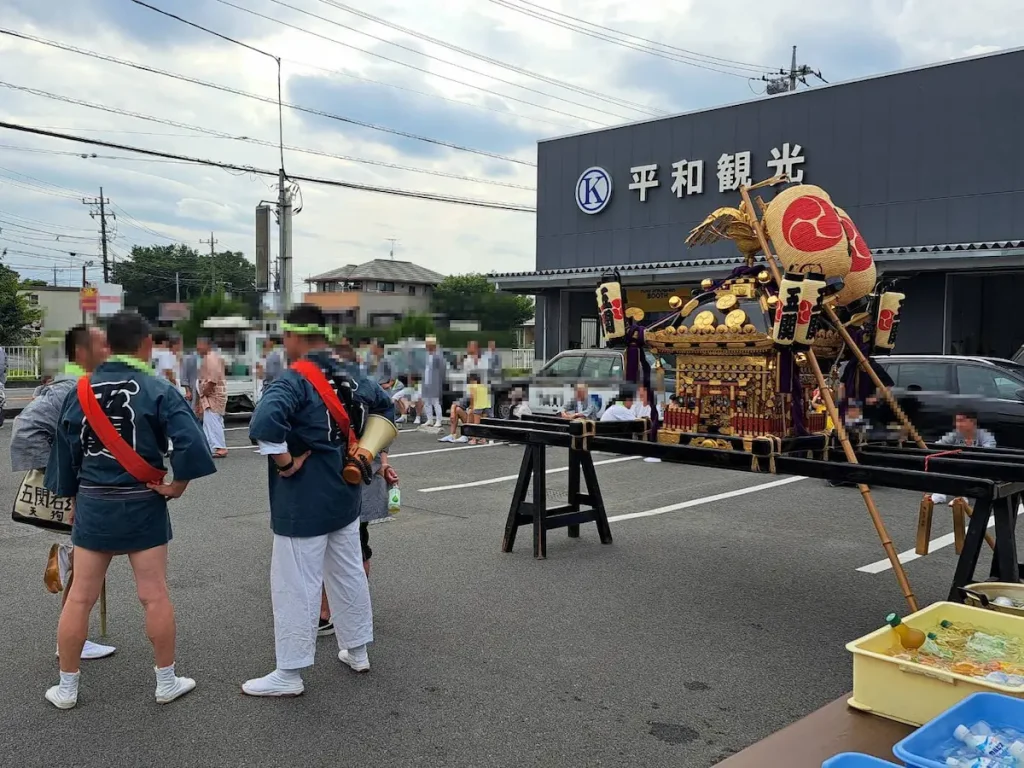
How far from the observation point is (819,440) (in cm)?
545

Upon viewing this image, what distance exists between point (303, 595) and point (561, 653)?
1.40 metres

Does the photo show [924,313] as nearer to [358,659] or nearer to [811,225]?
[811,225]

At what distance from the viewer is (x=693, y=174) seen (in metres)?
18.5

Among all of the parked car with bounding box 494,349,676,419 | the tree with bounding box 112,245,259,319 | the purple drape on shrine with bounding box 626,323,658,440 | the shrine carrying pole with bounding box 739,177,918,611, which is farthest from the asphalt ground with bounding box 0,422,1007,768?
the tree with bounding box 112,245,259,319

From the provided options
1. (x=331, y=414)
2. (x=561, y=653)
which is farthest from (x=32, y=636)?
(x=561, y=653)

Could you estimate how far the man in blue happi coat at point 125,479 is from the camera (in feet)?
12.3

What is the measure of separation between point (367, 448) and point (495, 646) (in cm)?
131

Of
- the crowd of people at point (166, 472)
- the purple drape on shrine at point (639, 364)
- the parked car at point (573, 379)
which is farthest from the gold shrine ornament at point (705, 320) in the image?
the parked car at point (573, 379)

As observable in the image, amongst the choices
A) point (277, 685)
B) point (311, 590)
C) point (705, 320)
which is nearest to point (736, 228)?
point (705, 320)

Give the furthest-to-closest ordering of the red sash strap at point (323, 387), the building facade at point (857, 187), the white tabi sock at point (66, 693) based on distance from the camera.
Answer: the building facade at point (857, 187), the red sash strap at point (323, 387), the white tabi sock at point (66, 693)

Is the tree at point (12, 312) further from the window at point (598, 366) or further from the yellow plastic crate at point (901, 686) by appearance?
the yellow plastic crate at point (901, 686)

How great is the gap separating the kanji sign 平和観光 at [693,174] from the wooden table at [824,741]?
1469 centimetres

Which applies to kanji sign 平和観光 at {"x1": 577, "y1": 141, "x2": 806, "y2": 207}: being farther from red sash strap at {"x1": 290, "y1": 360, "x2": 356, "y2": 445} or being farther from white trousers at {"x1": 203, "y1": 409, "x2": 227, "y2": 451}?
red sash strap at {"x1": 290, "y1": 360, "x2": 356, "y2": 445}

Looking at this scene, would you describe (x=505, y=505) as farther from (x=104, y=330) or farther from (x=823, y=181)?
(x=823, y=181)
